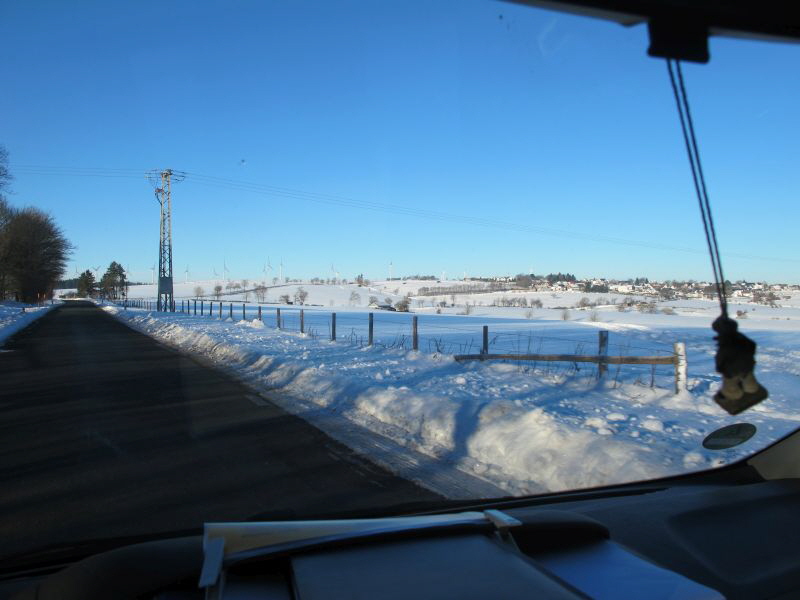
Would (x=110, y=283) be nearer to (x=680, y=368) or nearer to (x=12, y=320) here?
(x=12, y=320)

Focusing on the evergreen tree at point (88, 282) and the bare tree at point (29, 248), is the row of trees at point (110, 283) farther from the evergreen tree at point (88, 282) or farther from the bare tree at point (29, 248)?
the bare tree at point (29, 248)

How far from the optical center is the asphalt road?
435 cm

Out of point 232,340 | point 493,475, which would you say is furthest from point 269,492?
point 232,340

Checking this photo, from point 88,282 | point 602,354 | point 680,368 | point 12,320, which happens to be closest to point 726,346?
point 680,368

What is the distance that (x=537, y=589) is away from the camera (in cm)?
182

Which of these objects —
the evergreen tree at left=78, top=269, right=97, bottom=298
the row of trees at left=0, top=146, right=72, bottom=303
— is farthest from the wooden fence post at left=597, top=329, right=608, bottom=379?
the evergreen tree at left=78, top=269, right=97, bottom=298

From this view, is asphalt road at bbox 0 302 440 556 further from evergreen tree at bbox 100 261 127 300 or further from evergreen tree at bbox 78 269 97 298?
evergreen tree at bbox 78 269 97 298

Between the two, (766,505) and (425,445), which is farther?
(425,445)

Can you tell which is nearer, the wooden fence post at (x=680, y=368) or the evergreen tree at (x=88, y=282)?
the wooden fence post at (x=680, y=368)

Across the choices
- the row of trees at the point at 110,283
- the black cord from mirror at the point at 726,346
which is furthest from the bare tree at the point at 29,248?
the black cord from mirror at the point at 726,346

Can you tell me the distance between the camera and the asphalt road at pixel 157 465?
435 centimetres

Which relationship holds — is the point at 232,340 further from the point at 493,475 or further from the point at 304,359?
the point at 493,475

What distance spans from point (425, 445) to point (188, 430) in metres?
2.99

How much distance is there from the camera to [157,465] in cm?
576
